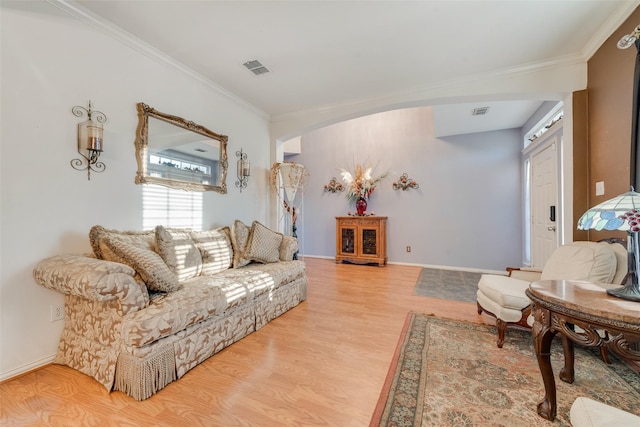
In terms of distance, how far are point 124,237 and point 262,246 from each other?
131 centimetres

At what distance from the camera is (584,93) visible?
2.53 meters

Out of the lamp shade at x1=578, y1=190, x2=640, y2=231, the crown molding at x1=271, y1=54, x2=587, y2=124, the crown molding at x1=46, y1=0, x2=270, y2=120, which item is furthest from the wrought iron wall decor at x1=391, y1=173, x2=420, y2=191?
the lamp shade at x1=578, y1=190, x2=640, y2=231

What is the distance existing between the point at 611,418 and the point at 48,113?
3231 mm

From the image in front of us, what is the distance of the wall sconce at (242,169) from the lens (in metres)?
3.53

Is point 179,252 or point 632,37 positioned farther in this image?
point 179,252

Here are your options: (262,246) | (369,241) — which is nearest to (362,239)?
(369,241)

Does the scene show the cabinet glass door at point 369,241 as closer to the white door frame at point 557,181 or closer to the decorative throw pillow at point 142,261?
the white door frame at point 557,181

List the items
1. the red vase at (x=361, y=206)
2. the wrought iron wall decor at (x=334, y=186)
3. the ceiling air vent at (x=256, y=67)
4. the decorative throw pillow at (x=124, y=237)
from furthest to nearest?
1. the wrought iron wall decor at (x=334, y=186)
2. the red vase at (x=361, y=206)
3. the ceiling air vent at (x=256, y=67)
4. the decorative throw pillow at (x=124, y=237)

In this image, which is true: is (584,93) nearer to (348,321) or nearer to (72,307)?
(348,321)

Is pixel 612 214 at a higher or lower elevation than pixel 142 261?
higher

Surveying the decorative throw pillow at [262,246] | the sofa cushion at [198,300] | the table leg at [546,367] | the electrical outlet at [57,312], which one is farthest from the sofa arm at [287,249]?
the table leg at [546,367]

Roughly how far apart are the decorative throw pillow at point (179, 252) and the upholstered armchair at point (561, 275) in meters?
2.67

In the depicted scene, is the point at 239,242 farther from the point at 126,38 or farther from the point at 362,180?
the point at 362,180

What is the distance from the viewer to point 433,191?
16.7 feet
